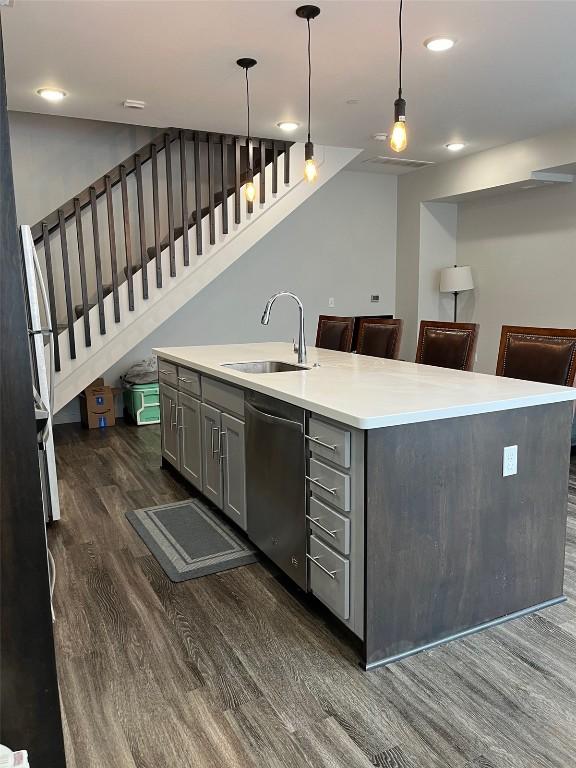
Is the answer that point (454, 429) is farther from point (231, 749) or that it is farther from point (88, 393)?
point (88, 393)

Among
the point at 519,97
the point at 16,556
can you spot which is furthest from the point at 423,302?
the point at 16,556

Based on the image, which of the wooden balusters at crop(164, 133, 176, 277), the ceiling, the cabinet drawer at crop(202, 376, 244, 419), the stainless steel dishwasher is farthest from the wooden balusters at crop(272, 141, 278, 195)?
the stainless steel dishwasher

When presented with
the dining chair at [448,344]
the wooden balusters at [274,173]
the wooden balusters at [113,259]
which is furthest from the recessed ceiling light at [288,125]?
the dining chair at [448,344]

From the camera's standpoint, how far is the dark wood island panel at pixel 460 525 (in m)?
1.97

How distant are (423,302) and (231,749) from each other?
20.3 ft

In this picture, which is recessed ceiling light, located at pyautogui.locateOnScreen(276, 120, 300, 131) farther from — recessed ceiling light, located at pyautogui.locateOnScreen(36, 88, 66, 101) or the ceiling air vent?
recessed ceiling light, located at pyautogui.locateOnScreen(36, 88, 66, 101)

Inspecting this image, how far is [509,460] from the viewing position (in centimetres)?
217

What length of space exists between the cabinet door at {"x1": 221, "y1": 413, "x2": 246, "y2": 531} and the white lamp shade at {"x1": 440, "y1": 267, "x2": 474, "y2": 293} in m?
4.61

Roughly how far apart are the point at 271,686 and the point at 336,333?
310 centimetres

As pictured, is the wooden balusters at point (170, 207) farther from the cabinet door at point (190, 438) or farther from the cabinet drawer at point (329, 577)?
the cabinet drawer at point (329, 577)

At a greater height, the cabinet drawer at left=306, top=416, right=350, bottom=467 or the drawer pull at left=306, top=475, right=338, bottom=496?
the cabinet drawer at left=306, top=416, right=350, bottom=467

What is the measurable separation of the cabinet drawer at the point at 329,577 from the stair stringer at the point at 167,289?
309 centimetres

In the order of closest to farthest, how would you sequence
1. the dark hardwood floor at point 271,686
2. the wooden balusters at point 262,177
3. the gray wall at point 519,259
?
1. the dark hardwood floor at point 271,686
2. the wooden balusters at point 262,177
3. the gray wall at point 519,259

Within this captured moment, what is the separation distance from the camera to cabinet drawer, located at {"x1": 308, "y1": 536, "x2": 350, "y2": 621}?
2.05 meters
